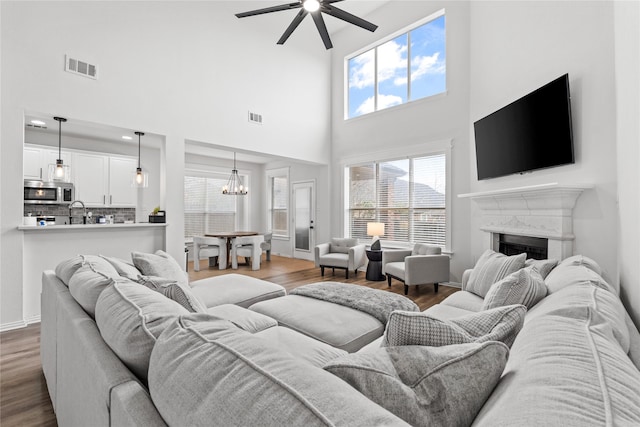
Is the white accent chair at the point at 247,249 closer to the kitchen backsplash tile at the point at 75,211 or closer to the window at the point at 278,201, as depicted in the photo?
the window at the point at 278,201

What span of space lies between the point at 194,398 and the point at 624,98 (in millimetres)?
2745

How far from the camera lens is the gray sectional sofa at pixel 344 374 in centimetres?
52

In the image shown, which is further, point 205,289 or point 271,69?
point 271,69

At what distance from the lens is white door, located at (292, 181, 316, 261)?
742 cm

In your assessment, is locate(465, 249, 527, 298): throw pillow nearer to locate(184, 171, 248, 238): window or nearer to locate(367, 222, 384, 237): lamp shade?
locate(367, 222, 384, 237): lamp shade

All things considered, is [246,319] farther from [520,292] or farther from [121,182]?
[121,182]

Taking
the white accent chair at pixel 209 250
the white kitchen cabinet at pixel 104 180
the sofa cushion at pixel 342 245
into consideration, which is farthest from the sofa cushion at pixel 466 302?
the white kitchen cabinet at pixel 104 180

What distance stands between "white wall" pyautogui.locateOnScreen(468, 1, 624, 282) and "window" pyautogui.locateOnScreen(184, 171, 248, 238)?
22.2ft

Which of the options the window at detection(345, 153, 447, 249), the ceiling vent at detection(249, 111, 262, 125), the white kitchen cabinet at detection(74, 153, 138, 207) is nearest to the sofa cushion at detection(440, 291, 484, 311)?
the window at detection(345, 153, 447, 249)

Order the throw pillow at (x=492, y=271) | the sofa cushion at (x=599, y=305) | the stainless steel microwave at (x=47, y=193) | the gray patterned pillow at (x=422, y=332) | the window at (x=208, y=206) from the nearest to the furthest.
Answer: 1. the gray patterned pillow at (x=422, y=332)
2. the sofa cushion at (x=599, y=305)
3. the throw pillow at (x=492, y=271)
4. the stainless steel microwave at (x=47, y=193)
5. the window at (x=208, y=206)

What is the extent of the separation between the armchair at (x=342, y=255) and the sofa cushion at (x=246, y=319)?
353 centimetres

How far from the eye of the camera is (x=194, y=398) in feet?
1.94

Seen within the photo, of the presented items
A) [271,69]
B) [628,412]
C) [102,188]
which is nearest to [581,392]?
[628,412]

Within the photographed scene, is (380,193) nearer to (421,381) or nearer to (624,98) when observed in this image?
(624,98)
